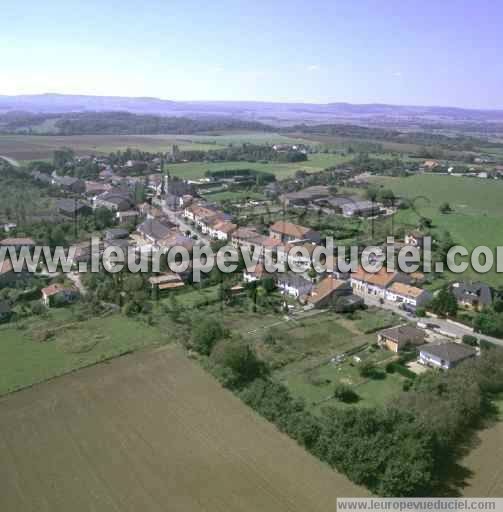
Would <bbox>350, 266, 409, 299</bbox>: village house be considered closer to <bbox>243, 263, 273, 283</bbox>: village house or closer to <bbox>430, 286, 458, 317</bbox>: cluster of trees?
<bbox>430, 286, 458, 317</bbox>: cluster of trees

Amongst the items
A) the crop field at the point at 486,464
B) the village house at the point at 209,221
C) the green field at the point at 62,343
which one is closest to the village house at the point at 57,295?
the green field at the point at 62,343

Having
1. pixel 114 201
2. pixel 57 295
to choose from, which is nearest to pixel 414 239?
pixel 57 295

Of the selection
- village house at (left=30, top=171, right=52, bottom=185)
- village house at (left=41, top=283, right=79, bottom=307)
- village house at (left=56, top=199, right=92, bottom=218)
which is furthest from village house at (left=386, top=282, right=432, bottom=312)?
village house at (left=30, top=171, right=52, bottom=185)

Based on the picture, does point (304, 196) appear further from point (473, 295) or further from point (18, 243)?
point (18, 243)

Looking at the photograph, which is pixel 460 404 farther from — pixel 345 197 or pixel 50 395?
pixel 345 197

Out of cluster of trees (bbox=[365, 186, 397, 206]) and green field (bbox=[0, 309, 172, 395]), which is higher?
cluster of trees (bbox=[365, 186, 397, 206])

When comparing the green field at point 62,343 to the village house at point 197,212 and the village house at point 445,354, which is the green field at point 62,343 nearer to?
the village house at point 445,354
